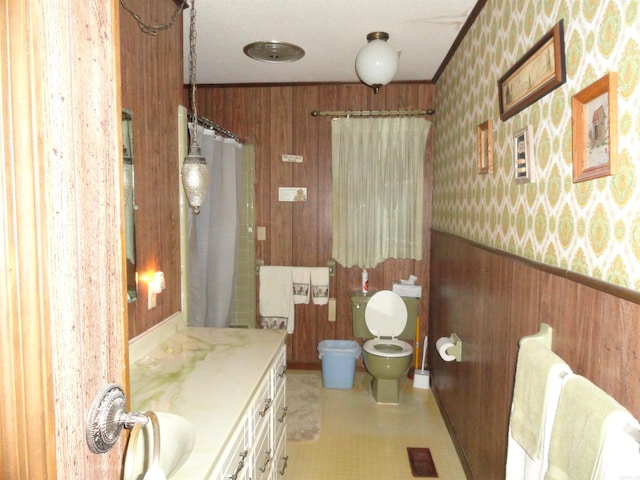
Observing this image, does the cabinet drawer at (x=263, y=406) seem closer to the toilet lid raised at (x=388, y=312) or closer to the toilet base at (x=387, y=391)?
the toilet base at (x=387, y=391)

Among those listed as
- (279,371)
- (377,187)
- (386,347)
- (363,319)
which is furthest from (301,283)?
(279,371)

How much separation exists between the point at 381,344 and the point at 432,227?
1.08m

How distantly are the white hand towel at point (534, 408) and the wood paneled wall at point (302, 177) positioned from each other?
2.35m

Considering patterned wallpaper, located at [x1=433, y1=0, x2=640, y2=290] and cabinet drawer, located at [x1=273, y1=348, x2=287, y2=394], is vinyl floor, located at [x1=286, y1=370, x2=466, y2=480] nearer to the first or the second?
cabinet drawer, located at [x1=273, y1=348, x2=287, y2=394]

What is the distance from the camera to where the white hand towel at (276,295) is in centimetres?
373

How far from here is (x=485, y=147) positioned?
7.00 ft

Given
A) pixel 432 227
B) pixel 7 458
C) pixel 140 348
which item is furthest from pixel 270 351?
pixel 432 227

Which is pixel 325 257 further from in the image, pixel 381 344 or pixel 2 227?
pixel 2 227

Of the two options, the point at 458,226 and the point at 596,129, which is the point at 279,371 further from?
the point at 596,129

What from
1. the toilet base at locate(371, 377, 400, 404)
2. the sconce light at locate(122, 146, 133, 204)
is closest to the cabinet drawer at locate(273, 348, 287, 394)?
the sconce light at locate(122, 146, 133, 204)

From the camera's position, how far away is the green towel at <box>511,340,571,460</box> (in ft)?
3.81

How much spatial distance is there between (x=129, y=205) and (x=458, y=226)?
1.96 meters

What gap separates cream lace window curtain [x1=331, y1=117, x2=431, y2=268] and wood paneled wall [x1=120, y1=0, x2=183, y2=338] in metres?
1.72

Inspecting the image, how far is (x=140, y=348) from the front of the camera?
1.78 metres
